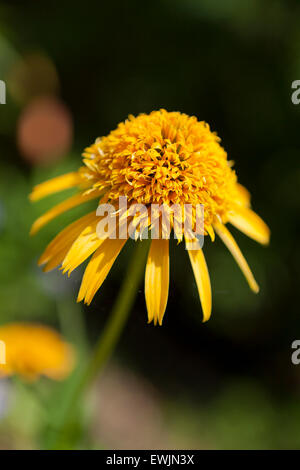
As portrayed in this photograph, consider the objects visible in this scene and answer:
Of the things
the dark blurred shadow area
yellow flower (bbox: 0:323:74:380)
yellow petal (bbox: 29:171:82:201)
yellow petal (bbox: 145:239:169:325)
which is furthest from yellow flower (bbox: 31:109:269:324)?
the dark blurred shadow area

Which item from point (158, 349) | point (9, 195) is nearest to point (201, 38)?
point (9, 195)

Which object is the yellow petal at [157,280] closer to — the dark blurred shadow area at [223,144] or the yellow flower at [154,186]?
the yellow flower at [154,186]

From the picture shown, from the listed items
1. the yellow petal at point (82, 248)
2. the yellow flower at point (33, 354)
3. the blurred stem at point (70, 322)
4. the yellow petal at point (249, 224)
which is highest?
the yellow petal at point (249, 224)

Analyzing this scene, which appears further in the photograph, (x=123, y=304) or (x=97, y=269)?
(x=123, y=304)

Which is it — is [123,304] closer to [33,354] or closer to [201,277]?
[201,277]

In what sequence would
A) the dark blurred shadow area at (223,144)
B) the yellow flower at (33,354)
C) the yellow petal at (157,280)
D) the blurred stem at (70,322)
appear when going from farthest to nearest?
the dark blurred shadow area at (223,144) < the blurred stem at (70,322) < the yellow flower at (33,354) < the yellow petal at (157,280)

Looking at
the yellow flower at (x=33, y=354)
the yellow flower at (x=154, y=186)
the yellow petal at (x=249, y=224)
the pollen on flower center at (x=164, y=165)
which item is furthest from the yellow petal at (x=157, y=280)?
the yellow flower at (x=33, y=354)

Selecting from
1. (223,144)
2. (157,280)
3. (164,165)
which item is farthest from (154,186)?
(223,144)
